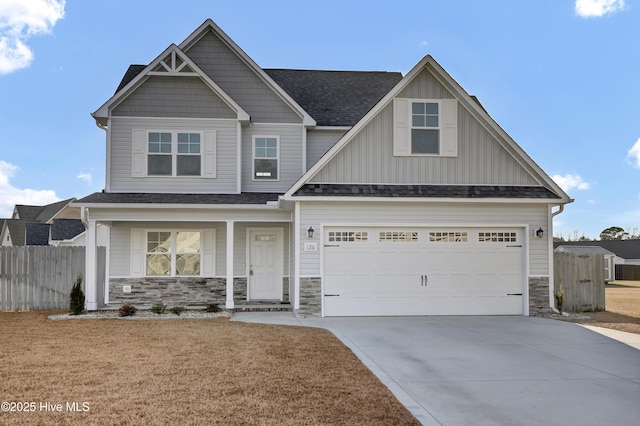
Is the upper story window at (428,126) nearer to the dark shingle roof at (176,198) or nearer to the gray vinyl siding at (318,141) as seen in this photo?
the gray vinyl siding at (318,141)

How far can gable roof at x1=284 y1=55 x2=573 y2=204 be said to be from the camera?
46.2 feet

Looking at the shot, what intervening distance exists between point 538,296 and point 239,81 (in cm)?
1088

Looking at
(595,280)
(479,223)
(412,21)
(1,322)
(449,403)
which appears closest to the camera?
(449,403)

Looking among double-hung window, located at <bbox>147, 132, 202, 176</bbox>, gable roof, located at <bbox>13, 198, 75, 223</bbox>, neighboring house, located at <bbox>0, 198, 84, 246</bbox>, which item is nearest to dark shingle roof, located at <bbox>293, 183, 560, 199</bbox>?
double-hung window, located at <bbox>147, 132, 202, 176</bbox>

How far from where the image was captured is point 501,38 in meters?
14.8

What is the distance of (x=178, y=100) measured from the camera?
645 inches

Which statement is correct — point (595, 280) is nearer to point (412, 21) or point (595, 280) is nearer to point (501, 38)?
point (501, 38)

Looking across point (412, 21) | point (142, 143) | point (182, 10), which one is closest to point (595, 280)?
point (412, 21)

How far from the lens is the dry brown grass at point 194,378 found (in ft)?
18.2

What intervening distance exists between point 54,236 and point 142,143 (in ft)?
66.5

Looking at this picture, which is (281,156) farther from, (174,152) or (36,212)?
(36,212)

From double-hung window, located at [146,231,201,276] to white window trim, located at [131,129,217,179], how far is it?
5.89 feet

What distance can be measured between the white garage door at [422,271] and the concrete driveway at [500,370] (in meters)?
1.22

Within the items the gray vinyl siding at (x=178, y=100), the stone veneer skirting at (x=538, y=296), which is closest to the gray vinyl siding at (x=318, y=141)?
the gray vinyl siding at (x=178, y=100)
